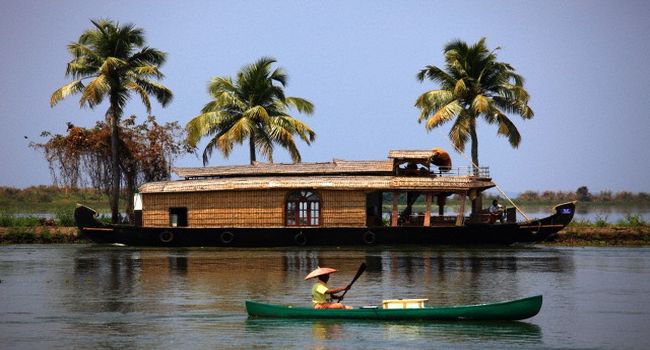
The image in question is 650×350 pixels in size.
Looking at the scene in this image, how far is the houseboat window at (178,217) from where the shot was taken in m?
40.3

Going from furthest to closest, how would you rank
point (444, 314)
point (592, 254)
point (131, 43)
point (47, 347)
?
point (131, 43) → point (592, 254) → point (444, 314) → point (47, 347)

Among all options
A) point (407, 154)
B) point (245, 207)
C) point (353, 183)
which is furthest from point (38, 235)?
point (407, 154)

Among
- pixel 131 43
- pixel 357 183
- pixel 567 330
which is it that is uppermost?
pixel 131 43

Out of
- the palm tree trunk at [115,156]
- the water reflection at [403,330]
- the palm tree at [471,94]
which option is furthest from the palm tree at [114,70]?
the water reflection at [403,330]

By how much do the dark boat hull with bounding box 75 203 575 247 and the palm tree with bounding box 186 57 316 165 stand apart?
6.34m

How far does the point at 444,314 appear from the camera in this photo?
20766 millimetres

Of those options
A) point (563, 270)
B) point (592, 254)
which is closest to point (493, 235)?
point (592, 254)

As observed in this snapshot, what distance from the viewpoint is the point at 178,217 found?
40.6 metres

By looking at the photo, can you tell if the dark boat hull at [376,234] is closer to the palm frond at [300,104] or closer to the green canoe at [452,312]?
the palm frond at [300,104]

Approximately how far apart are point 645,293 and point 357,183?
13.7m

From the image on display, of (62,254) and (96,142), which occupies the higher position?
(96,142)

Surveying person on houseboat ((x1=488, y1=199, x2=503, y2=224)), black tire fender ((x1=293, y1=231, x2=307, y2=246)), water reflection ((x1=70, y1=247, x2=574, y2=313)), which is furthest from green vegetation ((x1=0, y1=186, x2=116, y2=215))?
person on houseboat ((x1=488, y1=199, x2=503, y2=224))

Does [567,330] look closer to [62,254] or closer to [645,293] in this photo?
[645,293]

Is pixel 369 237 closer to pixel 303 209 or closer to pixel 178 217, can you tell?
pixel 303 209
